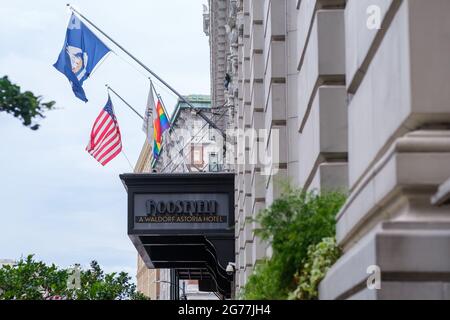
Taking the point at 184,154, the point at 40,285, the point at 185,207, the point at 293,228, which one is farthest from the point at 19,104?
the point at 40,285

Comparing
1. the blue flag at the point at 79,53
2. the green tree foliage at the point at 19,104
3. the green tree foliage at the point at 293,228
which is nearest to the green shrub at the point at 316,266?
the green tree foliage at the point at 293,228

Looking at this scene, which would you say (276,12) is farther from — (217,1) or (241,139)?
(217,1)

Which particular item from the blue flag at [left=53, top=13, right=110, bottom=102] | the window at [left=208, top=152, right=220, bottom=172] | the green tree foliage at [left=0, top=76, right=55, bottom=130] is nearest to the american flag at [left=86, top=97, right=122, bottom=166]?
the blue flag at [left=53, top=13, right=110, bottom=102]

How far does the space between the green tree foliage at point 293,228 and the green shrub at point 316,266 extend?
0.44 feet

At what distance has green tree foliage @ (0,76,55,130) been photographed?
12227 millimetres

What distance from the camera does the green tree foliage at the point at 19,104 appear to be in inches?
481

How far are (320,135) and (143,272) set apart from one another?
579ft

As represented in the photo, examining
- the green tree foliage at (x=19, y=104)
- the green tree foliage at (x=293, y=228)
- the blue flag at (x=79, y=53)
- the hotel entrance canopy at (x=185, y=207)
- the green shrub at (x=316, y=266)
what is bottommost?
the green shrub at (x=316, y=266)

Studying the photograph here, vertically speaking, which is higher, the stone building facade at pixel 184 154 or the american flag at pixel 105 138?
the stone building facade at pixel 184 154

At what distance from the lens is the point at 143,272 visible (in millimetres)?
185625

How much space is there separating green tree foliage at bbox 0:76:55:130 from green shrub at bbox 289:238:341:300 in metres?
3.89

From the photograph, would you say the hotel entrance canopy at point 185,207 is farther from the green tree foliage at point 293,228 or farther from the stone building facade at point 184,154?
the green tree foliage at point 293,228

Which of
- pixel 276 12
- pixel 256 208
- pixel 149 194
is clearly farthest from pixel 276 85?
pixel 149 194

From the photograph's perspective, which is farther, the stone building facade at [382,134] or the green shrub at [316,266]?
the green shrub at [316,266]
